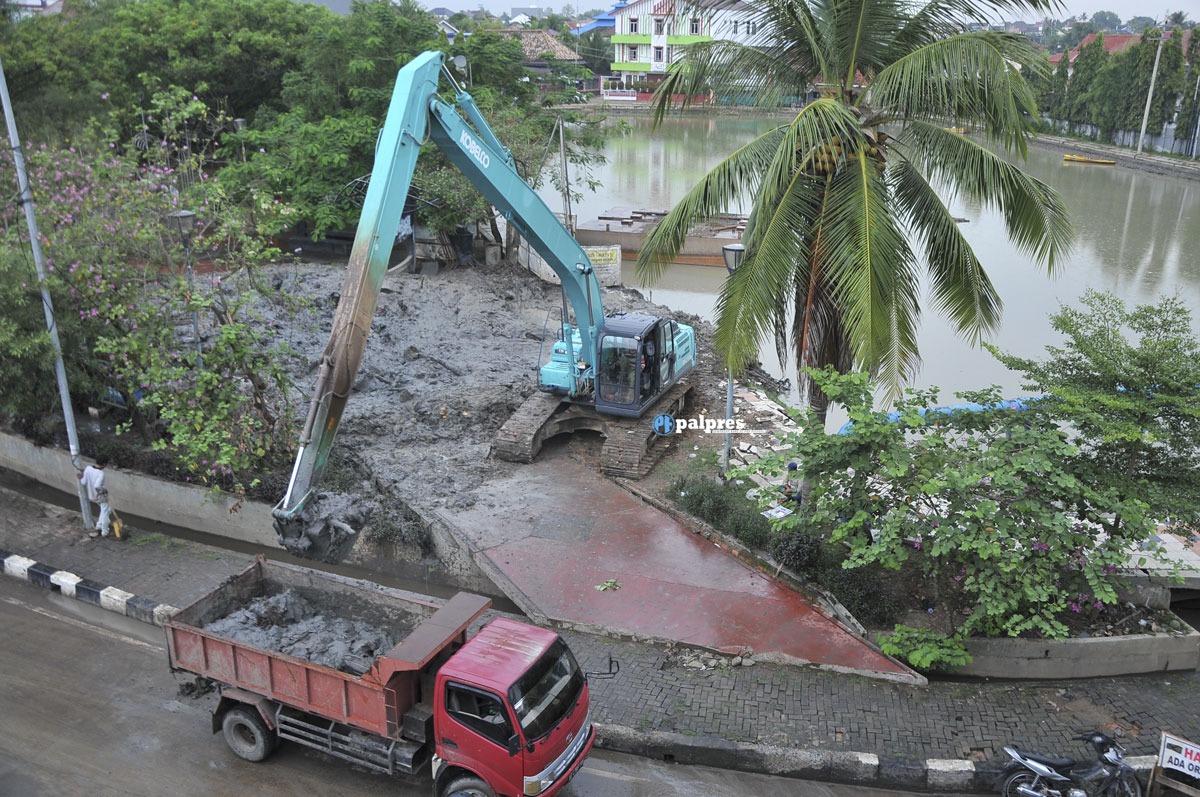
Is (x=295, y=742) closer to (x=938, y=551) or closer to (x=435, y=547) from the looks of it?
(x=435, y=547)

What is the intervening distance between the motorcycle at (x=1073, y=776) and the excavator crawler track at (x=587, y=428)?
7339 mm

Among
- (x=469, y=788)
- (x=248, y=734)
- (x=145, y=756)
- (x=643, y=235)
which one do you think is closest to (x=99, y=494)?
(x=145, y=756)

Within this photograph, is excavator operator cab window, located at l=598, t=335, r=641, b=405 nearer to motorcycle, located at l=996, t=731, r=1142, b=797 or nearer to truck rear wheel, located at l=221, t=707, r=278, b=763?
truck rear wheel, located at l=221, t=707, r=278, b=763

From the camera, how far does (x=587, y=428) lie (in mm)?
15805

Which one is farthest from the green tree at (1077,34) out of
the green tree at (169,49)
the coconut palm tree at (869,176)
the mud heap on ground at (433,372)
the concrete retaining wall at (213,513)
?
the concrete retaining wall at (213,513)

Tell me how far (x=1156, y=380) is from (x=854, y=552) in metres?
3.83

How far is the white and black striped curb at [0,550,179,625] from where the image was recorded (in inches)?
455

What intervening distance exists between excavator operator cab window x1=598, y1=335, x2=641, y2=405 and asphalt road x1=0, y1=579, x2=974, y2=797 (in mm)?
6979

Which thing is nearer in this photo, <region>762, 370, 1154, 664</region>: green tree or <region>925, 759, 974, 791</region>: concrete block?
<region>925, 759, 974, 791</region>: concrete block

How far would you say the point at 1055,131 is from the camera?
61.8 metres

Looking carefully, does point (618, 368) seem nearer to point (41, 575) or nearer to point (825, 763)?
point (825, 763)

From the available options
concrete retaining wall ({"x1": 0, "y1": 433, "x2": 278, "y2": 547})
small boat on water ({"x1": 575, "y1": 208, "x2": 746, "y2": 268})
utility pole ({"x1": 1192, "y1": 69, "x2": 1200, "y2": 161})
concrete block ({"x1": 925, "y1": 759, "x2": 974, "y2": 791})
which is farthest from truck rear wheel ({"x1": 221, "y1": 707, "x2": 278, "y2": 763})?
utility pole ({"x1": 1192, "y1": 69, "x2": 1200, "y2": 161})

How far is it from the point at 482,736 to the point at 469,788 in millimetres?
594

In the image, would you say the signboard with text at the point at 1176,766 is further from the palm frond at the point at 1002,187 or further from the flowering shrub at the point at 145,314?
the flowering shrub at the point at 145,314
